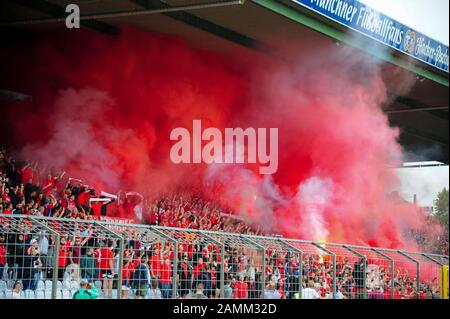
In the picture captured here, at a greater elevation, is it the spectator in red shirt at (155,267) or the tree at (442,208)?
the tree at (442,208)

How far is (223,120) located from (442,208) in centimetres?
925

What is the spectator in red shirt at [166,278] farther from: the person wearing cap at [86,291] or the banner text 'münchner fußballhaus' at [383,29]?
the banner text 'münchner fußballhaus' at [383,29]

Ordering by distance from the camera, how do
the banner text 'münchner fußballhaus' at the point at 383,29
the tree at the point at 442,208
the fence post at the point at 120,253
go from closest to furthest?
the fence post at the point at 120,253 < the banner text 'münchner fußballhaus' at the point at 383,29 < the tree at the point at 442,208

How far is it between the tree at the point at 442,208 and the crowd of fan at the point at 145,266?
355 inches

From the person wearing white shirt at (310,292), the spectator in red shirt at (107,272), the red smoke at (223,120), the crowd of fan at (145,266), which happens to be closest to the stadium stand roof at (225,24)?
the red smoke at (223,120)

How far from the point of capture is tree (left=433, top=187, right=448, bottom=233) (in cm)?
2655

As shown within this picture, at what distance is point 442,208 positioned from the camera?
27109 millimetres

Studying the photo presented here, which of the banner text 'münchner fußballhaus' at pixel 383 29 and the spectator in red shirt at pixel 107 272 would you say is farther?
the banner text 'münchner fußballhaus' at pixel 383 29

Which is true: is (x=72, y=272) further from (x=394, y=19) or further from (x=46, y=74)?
(x=394, y=19)

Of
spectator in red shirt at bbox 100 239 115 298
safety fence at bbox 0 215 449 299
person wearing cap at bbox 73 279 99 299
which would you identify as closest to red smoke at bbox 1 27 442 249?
safety fence at bbox 0 215 449 299

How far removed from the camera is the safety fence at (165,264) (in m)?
10.6

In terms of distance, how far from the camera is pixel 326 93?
21.8 meters

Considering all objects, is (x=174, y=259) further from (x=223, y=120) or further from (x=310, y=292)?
(x=223, y=120)

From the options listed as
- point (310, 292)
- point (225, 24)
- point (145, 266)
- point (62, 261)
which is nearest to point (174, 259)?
point (145, 266)
